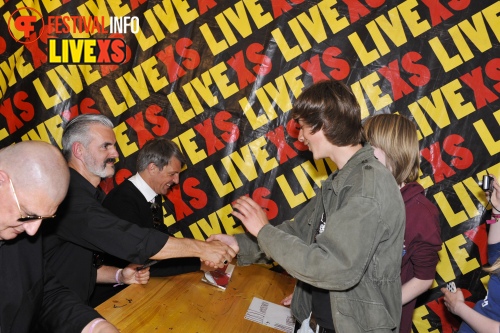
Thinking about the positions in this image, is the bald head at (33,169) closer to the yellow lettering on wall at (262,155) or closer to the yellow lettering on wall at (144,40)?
the yellow lettering on wall at (262,155)

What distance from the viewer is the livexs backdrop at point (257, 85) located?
3133 mm

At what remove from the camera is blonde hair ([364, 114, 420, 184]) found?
2176 mm

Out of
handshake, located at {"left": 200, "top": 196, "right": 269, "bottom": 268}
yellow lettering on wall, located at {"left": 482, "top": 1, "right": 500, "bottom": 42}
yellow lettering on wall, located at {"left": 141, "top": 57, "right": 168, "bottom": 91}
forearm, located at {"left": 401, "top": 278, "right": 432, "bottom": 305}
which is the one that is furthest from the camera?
yellow lettering on wall, located at {"left": 141, "top": 57, "right": 168, "bottom": 91}

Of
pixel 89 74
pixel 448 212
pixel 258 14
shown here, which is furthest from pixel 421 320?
pixel 89 74

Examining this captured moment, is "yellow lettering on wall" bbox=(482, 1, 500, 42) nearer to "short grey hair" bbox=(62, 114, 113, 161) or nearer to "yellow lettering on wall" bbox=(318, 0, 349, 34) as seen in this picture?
"yellow lettering on wall" bbox=(318, 0, 349, 34)

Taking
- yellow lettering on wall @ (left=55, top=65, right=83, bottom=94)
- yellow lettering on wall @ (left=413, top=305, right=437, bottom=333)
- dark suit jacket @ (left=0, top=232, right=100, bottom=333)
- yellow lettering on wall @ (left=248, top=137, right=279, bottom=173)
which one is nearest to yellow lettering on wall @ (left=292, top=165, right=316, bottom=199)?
yellow lettering on wall @ (left=248, top=137, right=279, bottom=173)

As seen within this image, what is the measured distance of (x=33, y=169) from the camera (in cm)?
133

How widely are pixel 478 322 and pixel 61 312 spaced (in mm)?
1637

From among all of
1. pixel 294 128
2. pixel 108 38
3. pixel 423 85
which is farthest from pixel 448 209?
pixel 108 38

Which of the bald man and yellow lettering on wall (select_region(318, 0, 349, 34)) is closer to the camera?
the bald man

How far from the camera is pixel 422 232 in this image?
2.12 m

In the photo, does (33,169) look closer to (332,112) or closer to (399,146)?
(332,112)

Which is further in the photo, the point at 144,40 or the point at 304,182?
the point at 144,40

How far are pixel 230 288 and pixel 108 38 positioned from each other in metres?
2.31
